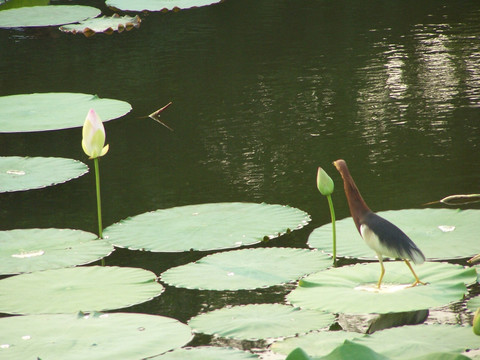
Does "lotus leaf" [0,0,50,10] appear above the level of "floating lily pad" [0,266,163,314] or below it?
above

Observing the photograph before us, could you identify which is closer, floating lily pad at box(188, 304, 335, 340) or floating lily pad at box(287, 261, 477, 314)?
floating lily pad at box(188, 304, 335, 340)

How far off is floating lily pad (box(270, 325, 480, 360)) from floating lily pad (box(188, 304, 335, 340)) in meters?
0.06

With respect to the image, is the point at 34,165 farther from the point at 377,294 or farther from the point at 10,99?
the point at 377,294

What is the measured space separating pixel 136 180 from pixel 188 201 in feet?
1.41

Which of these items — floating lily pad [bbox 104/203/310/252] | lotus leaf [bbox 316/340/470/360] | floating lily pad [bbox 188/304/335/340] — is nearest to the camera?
lotus leaf [bbox 316/340/470/360]

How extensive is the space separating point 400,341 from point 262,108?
2787 mm

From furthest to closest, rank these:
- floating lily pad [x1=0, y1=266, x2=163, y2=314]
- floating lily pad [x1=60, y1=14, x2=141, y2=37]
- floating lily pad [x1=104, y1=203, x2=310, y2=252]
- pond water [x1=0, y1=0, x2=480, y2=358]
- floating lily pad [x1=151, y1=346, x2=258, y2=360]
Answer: floating lily pad [x1=60, y1=14, x2=141, y2=37] → pond water [x1=0, y1=0, x2=480, y2=358] → floating lily pad [x1=104, y1=203, x2=310, y2=252] → floating lily pad [x1=0, y1=266, x2=163, y2=314] → floating lily pad [x1=151, y1=346, x2=258, y2=360]

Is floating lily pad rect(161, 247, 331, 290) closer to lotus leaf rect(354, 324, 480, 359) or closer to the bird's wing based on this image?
the bird's wing

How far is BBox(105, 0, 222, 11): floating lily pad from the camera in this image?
7.07 metres

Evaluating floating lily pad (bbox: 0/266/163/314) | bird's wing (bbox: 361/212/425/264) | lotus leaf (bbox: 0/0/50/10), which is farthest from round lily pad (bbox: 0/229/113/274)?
lotus leaf (bbox: 0/0/50/10)

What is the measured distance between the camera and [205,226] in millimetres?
3148

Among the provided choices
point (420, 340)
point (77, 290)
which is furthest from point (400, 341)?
point (77, 290)

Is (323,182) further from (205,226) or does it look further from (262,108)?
(262,108)

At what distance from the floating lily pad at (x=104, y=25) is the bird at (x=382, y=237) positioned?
4.54 m
